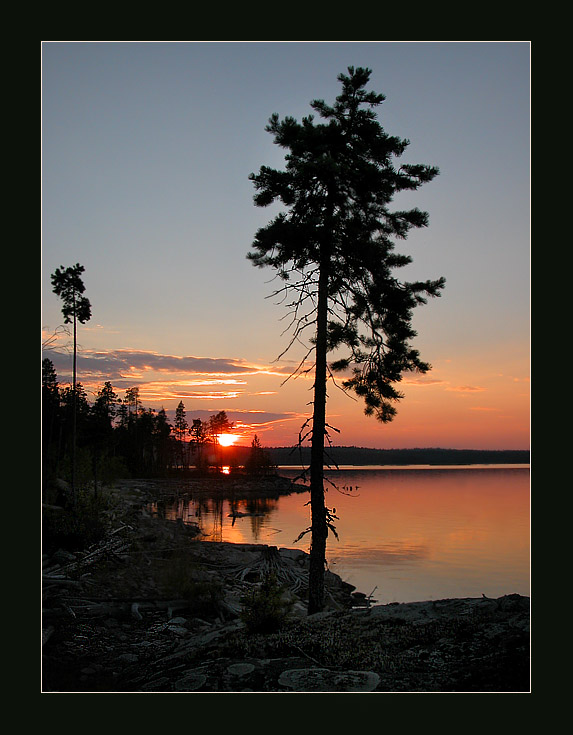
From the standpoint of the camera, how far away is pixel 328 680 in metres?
8.31

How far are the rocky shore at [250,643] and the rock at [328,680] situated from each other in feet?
0.05

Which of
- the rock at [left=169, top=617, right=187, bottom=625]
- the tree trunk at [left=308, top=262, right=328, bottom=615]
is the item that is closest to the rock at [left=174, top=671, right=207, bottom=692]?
the tree trunk at [left=308, top=262, right=328, bottom=615]

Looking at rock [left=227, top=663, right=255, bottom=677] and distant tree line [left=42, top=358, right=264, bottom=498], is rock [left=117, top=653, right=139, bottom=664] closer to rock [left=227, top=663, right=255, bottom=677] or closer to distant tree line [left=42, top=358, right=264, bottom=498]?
rock [left=227, top=663, right=255, bottom=677]

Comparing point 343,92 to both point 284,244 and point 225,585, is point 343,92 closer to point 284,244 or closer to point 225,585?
point 284,244

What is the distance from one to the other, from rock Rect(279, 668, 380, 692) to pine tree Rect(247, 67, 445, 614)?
3.70 metres

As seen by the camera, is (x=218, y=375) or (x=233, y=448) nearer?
(x=218, y=375)

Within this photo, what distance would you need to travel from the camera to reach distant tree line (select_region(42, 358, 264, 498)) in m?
32.8

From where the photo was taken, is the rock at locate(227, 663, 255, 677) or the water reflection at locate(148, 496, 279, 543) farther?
the water reflection at locate(148, 496, 279, 543)

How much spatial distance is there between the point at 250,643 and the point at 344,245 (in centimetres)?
810

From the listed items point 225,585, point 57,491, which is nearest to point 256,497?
point 57,491

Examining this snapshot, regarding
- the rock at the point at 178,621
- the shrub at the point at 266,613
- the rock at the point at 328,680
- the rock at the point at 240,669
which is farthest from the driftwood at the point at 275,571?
the rock at the point at 328,680
